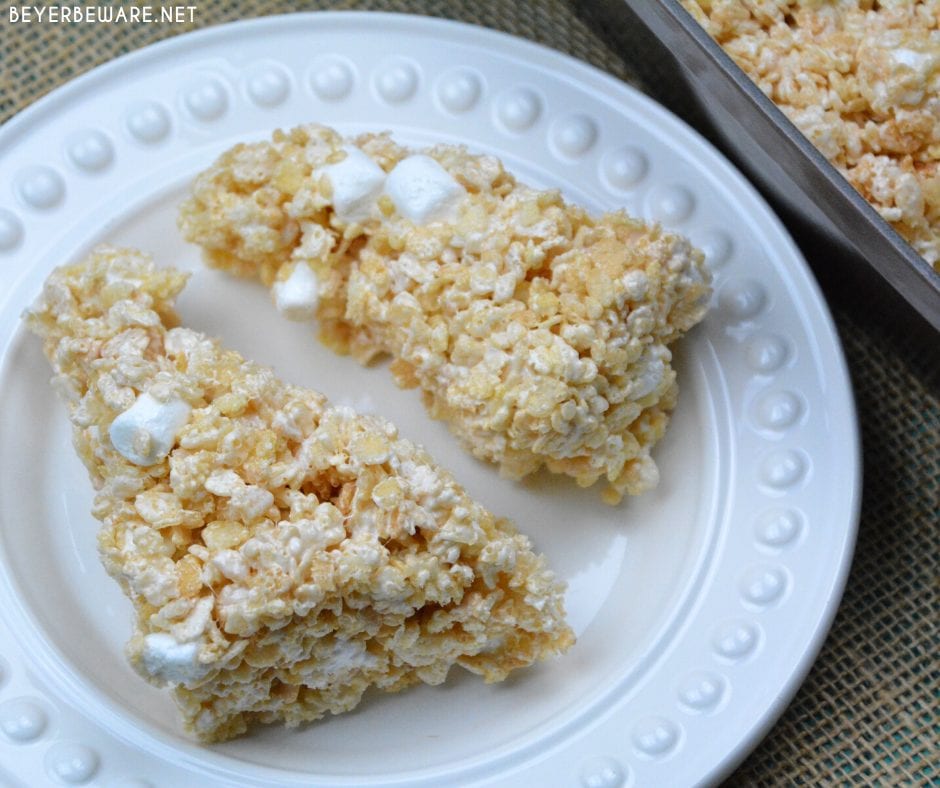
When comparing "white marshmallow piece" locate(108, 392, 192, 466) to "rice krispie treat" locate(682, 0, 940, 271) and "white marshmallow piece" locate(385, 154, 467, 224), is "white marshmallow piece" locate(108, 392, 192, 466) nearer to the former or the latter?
"white marshmallow piece" locate(385, 154, 467, 224)

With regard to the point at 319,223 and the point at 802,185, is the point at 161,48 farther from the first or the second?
the point at 802,185

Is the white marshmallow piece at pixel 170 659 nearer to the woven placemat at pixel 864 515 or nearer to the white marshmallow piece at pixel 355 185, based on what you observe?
the white marshmallow piece at pixel 355 185

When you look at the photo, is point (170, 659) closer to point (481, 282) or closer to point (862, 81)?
point (481, 282)

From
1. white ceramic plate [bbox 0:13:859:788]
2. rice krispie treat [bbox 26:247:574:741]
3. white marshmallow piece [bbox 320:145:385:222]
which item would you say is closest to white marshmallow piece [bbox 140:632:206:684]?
rice krispie treat [bbox 26:247:574:741]

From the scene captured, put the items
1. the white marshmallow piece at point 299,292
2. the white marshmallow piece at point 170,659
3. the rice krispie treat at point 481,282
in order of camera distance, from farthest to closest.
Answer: the white marshmallow piece at point 299,292, the rice krispie treat at point 481,282, the white marshmallow piece at point 170,659

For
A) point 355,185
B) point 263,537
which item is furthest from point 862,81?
point 263,537

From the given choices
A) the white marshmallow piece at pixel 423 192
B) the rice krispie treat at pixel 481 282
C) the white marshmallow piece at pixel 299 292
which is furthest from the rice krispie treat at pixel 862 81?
the white marshmallow piece at pixel 299 292
